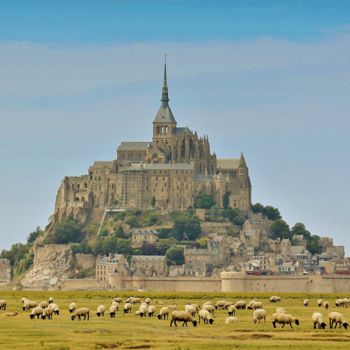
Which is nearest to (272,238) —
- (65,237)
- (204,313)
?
(65,237)

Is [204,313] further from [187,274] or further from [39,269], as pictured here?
[39,269]

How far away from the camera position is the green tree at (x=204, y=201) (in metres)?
175

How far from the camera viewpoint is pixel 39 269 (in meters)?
168

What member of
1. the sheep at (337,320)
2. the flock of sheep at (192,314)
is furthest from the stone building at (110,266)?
the sheep at (337,320)

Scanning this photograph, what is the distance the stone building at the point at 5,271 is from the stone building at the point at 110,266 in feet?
49.4

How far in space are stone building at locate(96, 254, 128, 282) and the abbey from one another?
15990 millimetres

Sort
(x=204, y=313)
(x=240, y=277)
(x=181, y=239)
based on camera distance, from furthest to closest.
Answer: (x=181, y=239) → (x=240, y=277) → (x=204, y=313)

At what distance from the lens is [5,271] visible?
17475cm

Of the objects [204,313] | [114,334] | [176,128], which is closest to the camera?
[114,334]

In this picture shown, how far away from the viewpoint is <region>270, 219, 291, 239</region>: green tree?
17450 centimetres

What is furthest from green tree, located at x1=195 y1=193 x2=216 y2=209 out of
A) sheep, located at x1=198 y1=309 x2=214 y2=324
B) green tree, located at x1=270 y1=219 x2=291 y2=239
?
sheep, located at x1=198 y1=309 x2=214 y2=324

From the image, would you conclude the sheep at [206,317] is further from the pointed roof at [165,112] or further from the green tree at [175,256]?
the pointed roof at [165,112]

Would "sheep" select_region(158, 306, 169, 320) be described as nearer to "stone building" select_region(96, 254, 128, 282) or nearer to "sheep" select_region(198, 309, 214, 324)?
"sheep" select_region(198, 309, 214, 324)

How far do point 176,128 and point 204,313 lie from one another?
431 feet
